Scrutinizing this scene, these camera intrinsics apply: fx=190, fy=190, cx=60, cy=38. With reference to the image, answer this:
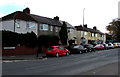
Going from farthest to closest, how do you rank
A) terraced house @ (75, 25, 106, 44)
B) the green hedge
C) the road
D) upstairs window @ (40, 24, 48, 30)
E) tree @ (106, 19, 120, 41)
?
tree @ (106, 19, 120, 41) < terraced house @ (75, 25, 106, 44) < upstairs window @ (40, 24, 48, 30) < the green hedge < the road

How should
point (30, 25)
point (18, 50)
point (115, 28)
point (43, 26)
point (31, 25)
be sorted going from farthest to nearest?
point (115, 28) < point (43, 26) < point (31, 25) < point (30, 25) < point (18, 50)

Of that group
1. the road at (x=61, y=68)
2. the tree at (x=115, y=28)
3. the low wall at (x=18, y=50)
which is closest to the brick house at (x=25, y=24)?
the low wall at (x=18, y=50)

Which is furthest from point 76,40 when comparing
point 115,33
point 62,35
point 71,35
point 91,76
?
point 91,76

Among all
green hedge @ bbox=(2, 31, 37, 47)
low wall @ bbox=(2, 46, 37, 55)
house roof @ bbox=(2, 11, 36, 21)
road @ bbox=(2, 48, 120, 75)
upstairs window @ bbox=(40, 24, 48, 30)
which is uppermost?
house roof @ bbox=(2, 11, 36, 21)

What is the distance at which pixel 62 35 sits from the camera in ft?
135

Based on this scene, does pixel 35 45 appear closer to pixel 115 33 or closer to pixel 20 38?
pixel 20 38

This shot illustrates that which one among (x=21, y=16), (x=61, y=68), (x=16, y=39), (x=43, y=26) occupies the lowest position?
(x=61, y=68)

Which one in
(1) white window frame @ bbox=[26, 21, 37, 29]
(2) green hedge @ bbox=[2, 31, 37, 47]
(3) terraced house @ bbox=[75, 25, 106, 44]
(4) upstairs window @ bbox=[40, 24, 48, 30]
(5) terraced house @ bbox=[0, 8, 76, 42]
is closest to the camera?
(2) green hedge @ bbox=[2, 31, 37, 47]

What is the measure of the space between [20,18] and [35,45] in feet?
24.2

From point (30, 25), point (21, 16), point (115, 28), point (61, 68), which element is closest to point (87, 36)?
point (115, 28)

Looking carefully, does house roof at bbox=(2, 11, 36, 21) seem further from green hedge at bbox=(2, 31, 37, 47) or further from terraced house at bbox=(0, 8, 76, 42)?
green hedge at bbox=(2, 31, 37, 47)

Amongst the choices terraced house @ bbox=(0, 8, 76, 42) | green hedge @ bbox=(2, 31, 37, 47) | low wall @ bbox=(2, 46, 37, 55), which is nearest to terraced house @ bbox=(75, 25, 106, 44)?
terraced house @ bbox=(0, 8, 76, 42)

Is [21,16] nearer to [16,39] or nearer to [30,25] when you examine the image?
[30,25]

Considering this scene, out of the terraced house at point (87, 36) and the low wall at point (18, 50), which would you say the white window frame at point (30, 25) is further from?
the terraced house at point (87, 36)
